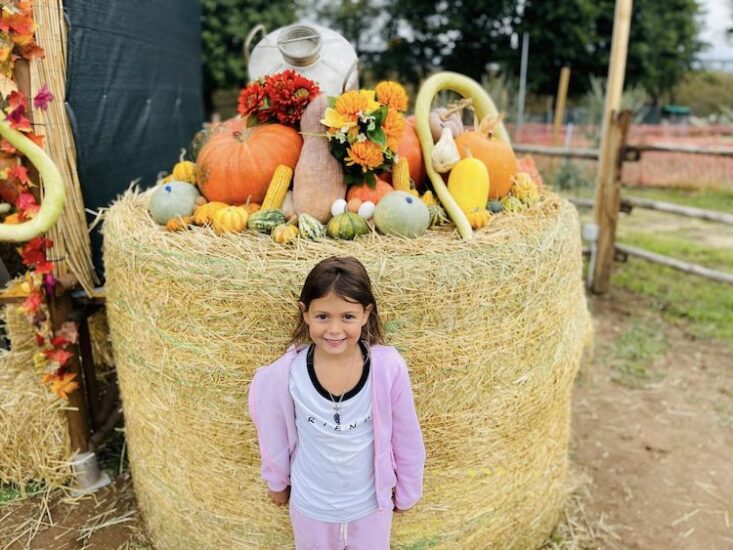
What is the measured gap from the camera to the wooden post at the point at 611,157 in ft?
17.3

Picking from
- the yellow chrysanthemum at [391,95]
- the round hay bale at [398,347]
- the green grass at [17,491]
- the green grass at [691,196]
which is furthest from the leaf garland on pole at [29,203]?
the green grass at [691,196]

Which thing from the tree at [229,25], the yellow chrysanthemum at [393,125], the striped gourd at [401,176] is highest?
the tree at [229,25]

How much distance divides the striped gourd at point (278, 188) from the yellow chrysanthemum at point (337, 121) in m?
0.27

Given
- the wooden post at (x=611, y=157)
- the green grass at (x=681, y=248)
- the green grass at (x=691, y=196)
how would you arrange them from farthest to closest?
the green grass at (x=691, y=196) < the green grass at (x=681, y=248) < the wooden post at (x=611, y=157)

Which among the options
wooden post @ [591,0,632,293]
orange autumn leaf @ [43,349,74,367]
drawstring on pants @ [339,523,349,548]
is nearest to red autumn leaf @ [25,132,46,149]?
orange autumn leaf @ [43,349,74,367]

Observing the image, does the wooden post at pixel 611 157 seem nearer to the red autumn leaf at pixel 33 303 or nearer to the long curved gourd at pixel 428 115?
the long curved gourd at pixel 428 115

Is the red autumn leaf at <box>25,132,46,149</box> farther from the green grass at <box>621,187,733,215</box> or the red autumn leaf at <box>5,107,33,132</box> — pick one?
the green grass at <box>621,187,733,215</box>

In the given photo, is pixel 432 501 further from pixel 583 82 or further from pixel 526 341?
pixel 583 82

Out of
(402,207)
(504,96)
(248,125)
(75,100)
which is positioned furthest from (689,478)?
(504,96)

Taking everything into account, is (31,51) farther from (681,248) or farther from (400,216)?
(681,248)

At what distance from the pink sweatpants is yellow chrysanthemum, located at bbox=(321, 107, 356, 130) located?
1284 mm

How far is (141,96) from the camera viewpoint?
372 centimetres

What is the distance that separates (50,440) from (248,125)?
69.8 inches

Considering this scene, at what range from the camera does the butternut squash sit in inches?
85.8
